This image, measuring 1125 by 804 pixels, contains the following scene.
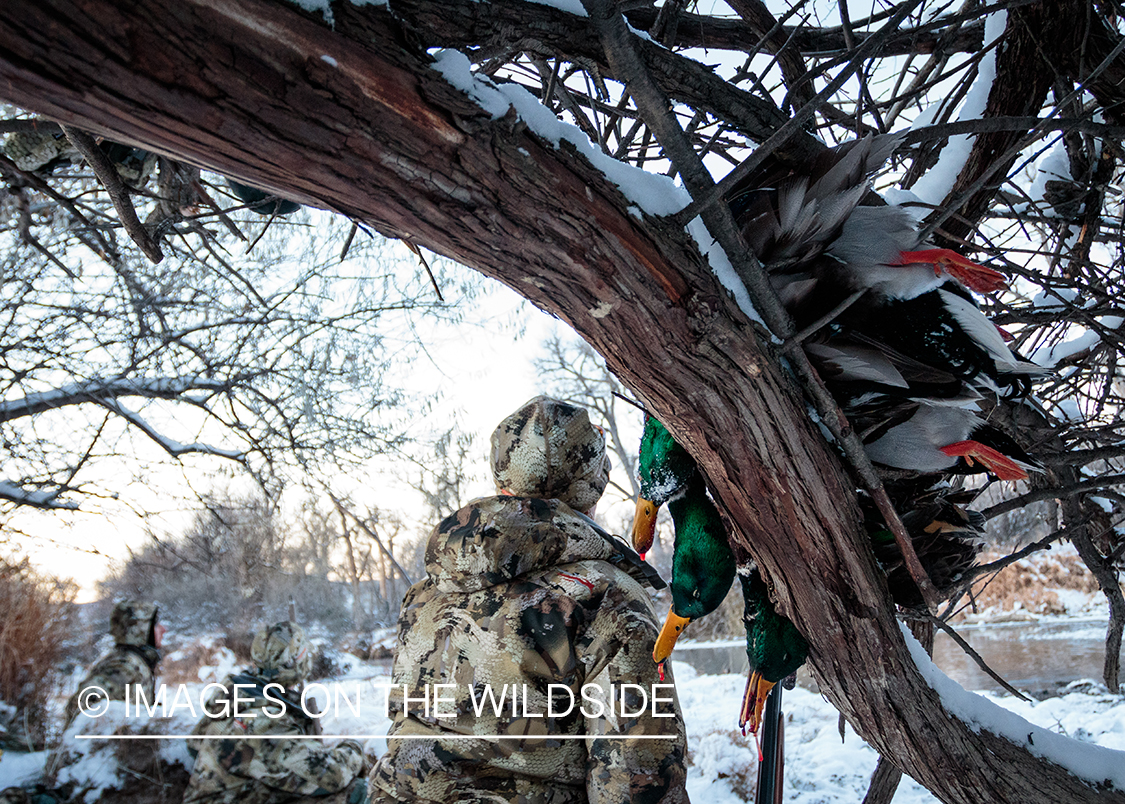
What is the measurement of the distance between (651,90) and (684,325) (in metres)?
0.33

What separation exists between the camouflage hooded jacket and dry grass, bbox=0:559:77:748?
487 cm

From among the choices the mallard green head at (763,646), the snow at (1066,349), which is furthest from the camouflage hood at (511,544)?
the snow at (1066,349)

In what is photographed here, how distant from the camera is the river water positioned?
18.6 ft

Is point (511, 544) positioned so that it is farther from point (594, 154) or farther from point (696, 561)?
point (594, 154)

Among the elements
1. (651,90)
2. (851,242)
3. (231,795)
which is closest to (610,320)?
(651,90)

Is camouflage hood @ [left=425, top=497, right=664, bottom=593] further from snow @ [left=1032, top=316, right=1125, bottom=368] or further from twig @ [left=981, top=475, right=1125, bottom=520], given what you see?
snow @ [left=1032, top=316, right=1125, bottom=368]

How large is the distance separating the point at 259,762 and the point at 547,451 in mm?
2843

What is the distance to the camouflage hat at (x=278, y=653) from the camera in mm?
3875

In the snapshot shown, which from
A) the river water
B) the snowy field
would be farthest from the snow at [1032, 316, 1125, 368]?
the river water

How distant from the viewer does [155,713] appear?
4.84 m

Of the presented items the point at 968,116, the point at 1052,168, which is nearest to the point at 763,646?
the point at 968,116

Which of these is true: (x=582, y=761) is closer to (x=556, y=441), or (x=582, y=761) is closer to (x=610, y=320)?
(x=556, y=441)

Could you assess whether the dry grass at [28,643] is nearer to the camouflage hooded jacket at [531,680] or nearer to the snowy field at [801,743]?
the snowy field at [801,743]

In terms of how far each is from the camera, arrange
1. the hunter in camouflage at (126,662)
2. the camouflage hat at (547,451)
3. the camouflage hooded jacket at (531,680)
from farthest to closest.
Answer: the hunter in camouflage at (126,662), the camouflage hat at (547,451), the camouflage hooded jacket at (531,680)
